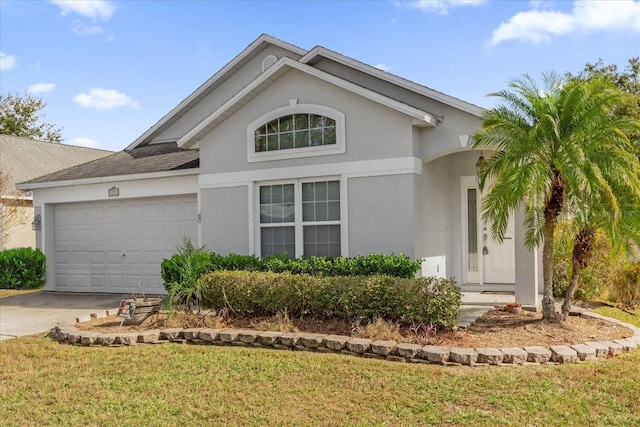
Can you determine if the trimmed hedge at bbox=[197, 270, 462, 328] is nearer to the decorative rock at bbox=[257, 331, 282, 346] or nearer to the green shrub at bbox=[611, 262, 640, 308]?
the decorative rock at bbox=[257, 331, 282, 346]

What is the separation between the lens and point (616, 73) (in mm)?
26172

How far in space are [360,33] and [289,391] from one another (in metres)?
9.79

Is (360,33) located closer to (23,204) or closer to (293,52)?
(293,52)

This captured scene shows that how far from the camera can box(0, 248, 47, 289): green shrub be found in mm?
15758

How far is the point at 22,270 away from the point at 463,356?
14.2 m

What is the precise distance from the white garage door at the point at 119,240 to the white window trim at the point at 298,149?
269 centimetres

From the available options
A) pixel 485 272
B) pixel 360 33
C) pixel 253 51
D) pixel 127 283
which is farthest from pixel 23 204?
pixel 485 272

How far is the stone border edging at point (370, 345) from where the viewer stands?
21.2 feet

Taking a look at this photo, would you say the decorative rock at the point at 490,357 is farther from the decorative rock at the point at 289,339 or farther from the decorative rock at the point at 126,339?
the decorative rock at the point at 126,339

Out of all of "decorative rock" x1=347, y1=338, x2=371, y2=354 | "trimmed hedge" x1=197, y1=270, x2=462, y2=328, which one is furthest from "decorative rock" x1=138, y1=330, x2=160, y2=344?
"decorative rock" x1=347, y1=338, x2=371, y2=354

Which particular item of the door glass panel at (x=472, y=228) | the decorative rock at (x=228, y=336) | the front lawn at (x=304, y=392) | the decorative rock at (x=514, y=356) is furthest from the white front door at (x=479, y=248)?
the decorative rock at (x=228, y=336)

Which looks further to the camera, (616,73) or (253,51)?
(616,73)

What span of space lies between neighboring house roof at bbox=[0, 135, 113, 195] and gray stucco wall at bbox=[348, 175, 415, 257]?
55.5 ft

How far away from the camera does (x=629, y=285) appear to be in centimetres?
1059
